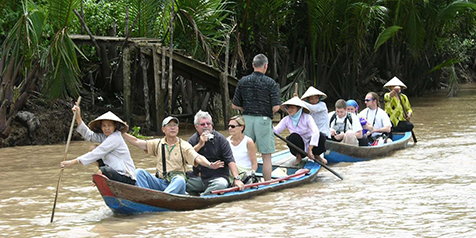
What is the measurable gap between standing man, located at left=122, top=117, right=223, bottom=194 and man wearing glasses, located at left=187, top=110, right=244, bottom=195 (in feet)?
0.55

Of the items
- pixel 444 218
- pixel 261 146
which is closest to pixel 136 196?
pixel 261 146

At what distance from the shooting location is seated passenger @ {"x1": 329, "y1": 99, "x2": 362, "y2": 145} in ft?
36.1

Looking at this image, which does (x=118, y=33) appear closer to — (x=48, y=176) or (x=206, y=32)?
(x=206, y=32)

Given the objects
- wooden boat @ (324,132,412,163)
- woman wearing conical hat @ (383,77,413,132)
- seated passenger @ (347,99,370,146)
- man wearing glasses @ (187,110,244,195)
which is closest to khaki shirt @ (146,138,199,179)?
man wearing glasses @ (187,110,244,195)

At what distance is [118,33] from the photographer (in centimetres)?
1730

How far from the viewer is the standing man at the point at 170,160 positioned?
24.0ft

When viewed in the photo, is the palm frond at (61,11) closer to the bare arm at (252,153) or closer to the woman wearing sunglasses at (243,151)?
the woman wearing sunglasses at (243,151)

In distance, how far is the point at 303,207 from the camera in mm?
7762

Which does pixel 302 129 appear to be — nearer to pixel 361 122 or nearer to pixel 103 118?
pixel 361 122

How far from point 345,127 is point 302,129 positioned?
168 centimetres

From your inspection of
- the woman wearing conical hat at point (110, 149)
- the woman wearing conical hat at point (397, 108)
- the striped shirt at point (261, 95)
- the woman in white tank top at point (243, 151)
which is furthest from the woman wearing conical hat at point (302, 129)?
the woman wearing conical hat at point (397, 108)

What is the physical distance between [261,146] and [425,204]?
6.91 feet

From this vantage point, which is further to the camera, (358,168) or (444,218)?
(358,168)

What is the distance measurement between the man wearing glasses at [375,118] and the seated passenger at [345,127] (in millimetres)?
966
